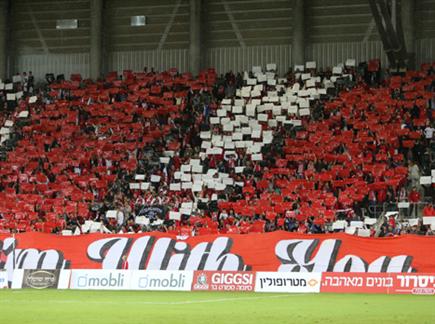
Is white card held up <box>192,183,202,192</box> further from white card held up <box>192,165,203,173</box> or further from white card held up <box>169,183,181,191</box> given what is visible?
white card held up <box>192,165,203,173</box>

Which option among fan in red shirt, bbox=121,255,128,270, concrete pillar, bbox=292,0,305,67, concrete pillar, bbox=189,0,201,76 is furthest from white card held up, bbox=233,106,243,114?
fan in red shirt, bbox=121,255,128,270

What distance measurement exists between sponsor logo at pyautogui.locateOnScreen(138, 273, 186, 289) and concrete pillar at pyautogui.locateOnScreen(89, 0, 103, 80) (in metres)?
22.4

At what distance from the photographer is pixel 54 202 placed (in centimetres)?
4309

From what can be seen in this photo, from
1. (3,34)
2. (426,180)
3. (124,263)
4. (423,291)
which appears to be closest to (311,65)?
(426,180)

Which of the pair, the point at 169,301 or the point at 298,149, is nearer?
the point at 169,301

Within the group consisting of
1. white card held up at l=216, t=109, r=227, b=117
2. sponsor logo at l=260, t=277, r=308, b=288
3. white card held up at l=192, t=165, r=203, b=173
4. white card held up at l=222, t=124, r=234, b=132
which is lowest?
sponsor logo at l=260, t=277, r=308, b=288

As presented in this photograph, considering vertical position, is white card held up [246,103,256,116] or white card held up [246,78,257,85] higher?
white card held up [246,78,257,85]

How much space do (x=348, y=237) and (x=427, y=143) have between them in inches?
461

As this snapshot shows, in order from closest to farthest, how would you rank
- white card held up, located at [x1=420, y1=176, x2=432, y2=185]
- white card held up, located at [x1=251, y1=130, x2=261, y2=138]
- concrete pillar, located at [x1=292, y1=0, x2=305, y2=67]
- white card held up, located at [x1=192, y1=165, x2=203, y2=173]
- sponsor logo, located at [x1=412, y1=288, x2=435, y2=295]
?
sponsor logo, located at [x1=412, y1=288, x2=435, y2=295] → white card held up, located at [x1=420, y1=176, x2=432, y2=185] → white card held up, located at [x1=192, y1=165, x2=203, y2=173] → white card held up, located at [x1=251, y1=130, x2=261, y2=138] → concrete pillar, located at [x1=292, y1=0, x2=305, y2=67]

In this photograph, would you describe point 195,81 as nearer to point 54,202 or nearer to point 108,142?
point 108,142

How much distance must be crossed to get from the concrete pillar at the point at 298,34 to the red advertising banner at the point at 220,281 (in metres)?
19.8

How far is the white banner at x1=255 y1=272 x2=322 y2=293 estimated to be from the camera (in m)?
28.6

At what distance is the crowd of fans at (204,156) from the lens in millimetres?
38719

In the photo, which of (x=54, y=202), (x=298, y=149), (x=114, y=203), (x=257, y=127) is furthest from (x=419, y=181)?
(x=54, y=202)
